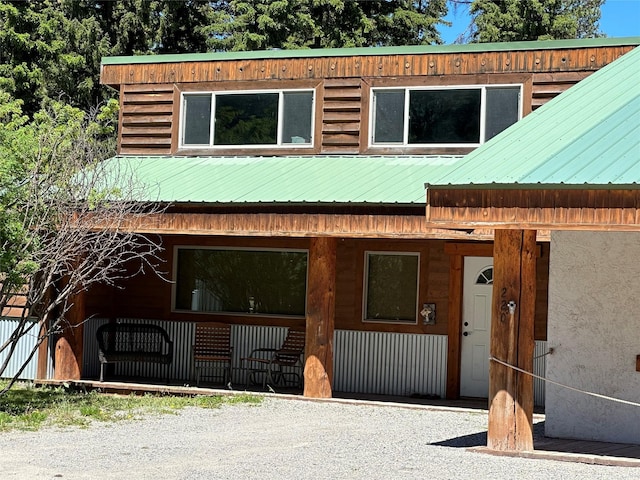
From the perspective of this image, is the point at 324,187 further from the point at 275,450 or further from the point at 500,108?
the point at 275,450

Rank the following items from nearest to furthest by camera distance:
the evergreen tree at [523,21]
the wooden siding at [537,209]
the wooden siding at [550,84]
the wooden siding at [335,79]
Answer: the wooden siding at [537,209], the wooden siding at [550,84], the wooden siding at [335,79], the evergreen tree at [523,21]

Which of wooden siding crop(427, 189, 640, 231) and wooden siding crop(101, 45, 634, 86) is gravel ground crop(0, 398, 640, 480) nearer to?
wooden siding crop(427, 189, 640, 231)

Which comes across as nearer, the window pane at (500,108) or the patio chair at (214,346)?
the window pane at (500,108)

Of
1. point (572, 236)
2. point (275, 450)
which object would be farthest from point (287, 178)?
point (275, 450)

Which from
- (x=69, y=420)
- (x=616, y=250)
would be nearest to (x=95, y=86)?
(x=69, y=420)

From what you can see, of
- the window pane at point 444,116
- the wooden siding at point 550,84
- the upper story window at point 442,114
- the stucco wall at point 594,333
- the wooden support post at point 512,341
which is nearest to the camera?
the wooden support post at point 512,341

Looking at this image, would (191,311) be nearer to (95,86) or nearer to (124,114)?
(124,114)

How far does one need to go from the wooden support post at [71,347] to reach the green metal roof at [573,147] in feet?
25.6

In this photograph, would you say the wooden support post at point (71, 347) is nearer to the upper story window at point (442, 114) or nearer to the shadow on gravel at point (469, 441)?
the upper story window at point (442, 114)

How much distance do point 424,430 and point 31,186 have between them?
5.59m

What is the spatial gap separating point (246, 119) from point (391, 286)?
3671 mm

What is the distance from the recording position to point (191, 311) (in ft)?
59.5

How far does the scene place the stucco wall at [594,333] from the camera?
37.2 ft

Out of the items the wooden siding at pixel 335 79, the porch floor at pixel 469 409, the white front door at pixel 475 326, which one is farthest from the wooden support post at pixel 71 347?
the white front door at pixel 475 326
